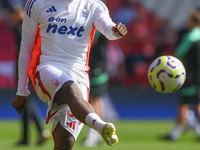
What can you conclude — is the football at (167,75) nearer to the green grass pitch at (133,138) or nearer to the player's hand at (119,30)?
the player's hand at (119,30)

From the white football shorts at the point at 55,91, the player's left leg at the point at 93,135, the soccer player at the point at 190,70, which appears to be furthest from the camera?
the soccer player at the point at 190,70

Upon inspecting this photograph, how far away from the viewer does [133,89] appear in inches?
480

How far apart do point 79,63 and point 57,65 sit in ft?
0.87

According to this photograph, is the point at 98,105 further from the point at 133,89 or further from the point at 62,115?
the point at 133,89

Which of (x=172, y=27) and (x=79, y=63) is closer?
(x=79, y=63)

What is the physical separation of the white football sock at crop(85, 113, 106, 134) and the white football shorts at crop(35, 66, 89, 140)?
45 centimetres

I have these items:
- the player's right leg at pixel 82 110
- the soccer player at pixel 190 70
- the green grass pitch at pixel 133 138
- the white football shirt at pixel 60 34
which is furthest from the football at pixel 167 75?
the soccer player at pixel 190 70

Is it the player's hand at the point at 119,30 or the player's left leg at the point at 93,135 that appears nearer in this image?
the player's hand at the point at 119,30

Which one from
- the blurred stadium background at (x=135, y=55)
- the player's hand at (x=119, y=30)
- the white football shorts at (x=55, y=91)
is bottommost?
the blurred stadium background at (x=135, y=55)

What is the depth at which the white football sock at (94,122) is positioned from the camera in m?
3.33

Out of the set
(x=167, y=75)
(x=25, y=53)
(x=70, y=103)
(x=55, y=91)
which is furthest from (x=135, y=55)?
(x=70, y=103)

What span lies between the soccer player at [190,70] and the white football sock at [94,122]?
5167mm

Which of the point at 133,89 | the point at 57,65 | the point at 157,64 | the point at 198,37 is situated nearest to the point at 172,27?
the point at 133,89

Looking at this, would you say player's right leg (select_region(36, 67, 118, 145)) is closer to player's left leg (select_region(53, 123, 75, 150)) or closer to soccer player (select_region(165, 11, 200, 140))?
player's left leg (select_region(53, 123, 75, 150))
